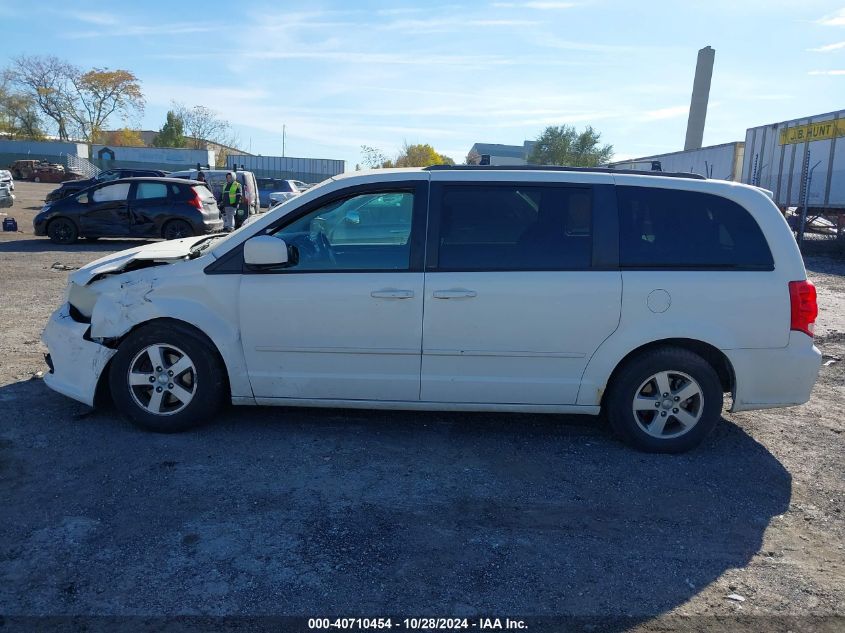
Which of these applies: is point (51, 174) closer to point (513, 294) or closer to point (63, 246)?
point (63, 246)

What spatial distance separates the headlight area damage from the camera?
182 inches

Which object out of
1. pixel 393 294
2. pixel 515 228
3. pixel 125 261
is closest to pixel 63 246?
pixel 125 261

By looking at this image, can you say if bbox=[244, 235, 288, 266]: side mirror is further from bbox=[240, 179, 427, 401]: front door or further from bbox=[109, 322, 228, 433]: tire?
bbox=[109, 322, 228, 433]: tire

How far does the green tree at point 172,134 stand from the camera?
83.1 meters

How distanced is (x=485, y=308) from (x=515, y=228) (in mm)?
604

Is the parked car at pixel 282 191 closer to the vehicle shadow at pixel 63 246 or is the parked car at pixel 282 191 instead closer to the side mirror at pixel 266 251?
the vehicle shadow at pixel 63 246

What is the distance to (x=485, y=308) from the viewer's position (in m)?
4.43

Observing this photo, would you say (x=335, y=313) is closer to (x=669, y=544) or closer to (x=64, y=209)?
(x=669, y=544)

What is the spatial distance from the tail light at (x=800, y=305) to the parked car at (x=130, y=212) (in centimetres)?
1414

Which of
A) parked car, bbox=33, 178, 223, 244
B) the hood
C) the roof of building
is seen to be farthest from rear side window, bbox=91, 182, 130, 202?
the roof of building

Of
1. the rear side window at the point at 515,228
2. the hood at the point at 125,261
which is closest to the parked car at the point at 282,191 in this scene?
the hood at the point at 125,261

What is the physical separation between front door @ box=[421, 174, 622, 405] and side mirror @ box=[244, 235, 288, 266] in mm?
978

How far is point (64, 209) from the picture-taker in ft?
52.6

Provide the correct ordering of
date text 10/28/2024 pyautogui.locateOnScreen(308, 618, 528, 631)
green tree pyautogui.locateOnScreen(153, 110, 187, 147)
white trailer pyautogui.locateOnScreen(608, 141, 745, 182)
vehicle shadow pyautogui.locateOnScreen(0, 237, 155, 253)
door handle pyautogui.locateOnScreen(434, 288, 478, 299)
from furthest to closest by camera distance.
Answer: green tree pyautogui.locateOnScreen(153, 110, 187, 147)
white trailer pyautogui.locateOnScreen(608, 141, 745, 182)
vehicle shadow pyautogui.locateOnScreen(0, 237, 155, 253)
door handle pyautogui.locateOnScreen(434, 288, 478, 299)
date text 10/28/2024 pyautogui.locateOnScreen(308, 618, 528, 631)
